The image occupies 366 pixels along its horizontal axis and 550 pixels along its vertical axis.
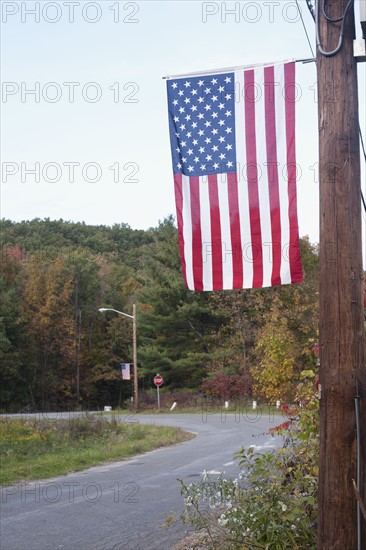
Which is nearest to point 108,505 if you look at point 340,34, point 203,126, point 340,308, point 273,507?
point 273,507

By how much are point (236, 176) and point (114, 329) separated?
195ft

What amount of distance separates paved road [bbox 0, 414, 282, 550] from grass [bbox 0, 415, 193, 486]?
0.81 m

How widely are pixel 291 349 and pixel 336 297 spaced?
1739 centimetres

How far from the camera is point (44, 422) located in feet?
83.3

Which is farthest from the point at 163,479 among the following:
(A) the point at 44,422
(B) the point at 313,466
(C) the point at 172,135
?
(A) the point at 44,422

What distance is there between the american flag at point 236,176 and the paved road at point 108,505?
338 cm

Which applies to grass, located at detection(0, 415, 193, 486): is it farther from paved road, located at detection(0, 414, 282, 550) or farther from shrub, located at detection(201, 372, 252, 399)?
shrub, located at detection(201, 372, 252, 399)

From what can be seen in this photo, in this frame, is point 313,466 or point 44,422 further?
point 44,422

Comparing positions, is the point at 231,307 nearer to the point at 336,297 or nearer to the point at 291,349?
the point at 291,349

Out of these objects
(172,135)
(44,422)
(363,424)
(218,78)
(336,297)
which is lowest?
(44,422)

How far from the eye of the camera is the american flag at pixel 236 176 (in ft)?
19.7

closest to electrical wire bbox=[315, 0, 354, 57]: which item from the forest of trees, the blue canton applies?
the blue canton

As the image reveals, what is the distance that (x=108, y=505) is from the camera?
10.5 meters

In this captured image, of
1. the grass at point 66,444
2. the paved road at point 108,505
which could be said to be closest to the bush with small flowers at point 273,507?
the paved road at point 108,505
